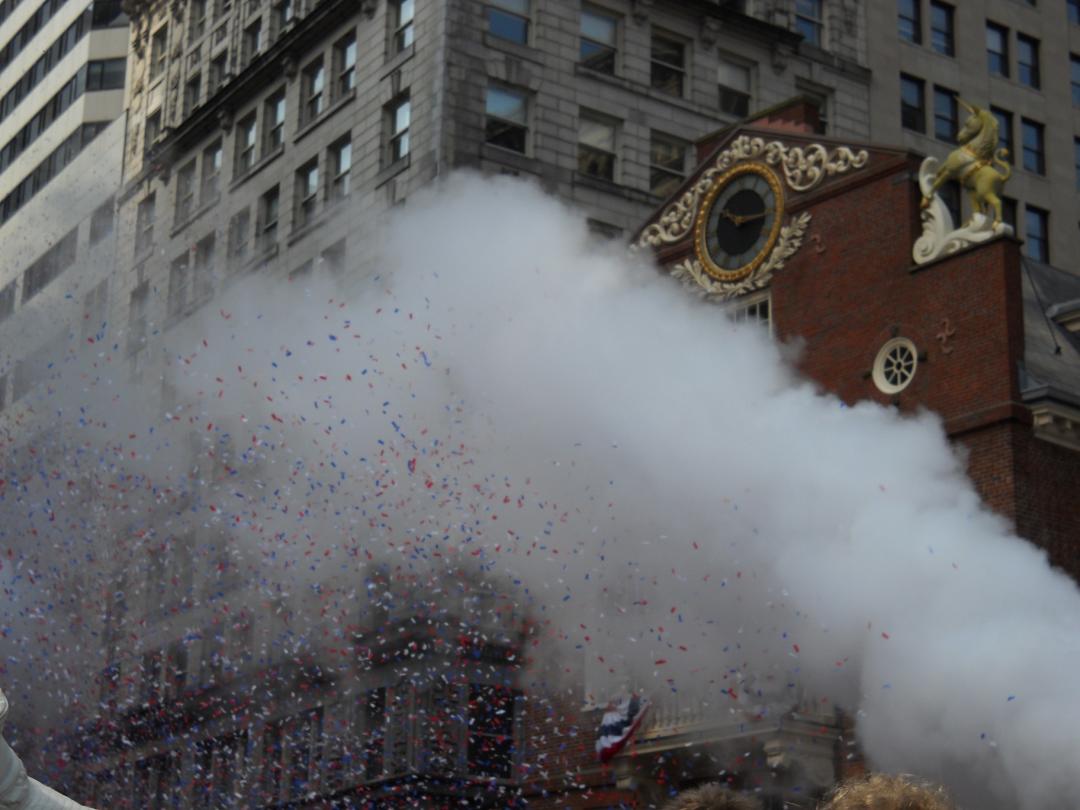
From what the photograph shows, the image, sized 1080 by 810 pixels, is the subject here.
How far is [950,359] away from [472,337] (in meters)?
5.77

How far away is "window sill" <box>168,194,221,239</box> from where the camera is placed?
44.8 m

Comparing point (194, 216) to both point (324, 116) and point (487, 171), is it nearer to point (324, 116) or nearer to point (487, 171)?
point (324, 116)

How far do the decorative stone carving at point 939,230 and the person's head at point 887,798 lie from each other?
18016 millimetres

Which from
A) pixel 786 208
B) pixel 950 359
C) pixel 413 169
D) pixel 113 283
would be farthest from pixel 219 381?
pixel 113 283

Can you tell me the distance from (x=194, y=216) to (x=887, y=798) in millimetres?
40758

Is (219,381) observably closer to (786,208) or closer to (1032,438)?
(786,208)

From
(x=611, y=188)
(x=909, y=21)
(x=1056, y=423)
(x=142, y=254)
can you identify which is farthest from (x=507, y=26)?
(x=1056, y=423)

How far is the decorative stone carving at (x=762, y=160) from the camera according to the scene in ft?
83.0

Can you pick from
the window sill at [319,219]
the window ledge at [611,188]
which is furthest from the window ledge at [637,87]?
the window sill at [319,219]

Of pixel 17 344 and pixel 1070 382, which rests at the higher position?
pixel 17 344

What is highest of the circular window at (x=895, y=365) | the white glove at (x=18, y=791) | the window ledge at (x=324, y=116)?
the window ledge at (x=324, y=116)

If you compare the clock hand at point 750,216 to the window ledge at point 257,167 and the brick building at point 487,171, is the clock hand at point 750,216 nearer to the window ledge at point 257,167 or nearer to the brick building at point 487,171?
the brick building at point 487,171

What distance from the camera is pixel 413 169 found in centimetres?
3691

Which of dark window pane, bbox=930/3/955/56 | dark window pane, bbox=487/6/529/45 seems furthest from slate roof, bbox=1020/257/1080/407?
dark window pane, bbox=930/3/955/56
